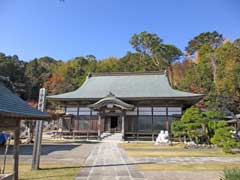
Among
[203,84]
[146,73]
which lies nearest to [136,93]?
[146,73]

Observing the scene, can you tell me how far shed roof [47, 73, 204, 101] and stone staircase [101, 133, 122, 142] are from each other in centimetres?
346

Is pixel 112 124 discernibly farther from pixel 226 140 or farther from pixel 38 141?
pixel 38 141

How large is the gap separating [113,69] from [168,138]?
93.8 ft

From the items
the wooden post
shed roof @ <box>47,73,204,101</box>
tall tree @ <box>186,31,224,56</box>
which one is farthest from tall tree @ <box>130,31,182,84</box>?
the wooden post

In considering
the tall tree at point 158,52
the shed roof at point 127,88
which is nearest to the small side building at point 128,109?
the shed roof at point 127,88

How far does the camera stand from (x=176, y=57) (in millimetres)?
44625

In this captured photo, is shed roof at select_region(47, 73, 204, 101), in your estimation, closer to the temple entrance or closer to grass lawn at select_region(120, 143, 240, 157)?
the temple entrance

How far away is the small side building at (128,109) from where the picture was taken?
21.1m

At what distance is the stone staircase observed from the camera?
20.7 meters

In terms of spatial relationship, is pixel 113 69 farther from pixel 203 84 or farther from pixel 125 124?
pixel 125 124

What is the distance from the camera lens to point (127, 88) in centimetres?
2438

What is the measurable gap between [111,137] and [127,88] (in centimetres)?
567

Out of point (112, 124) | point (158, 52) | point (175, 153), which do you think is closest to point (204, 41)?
point (158, 52)

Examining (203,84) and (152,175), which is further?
(203,84)
